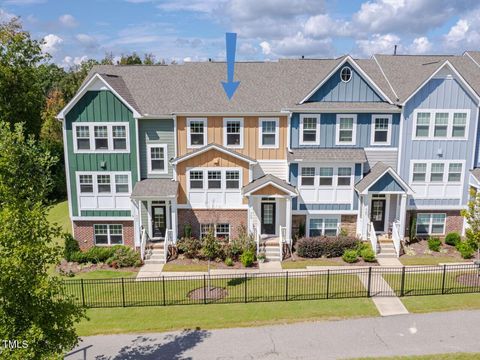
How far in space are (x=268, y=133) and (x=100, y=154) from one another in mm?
10197

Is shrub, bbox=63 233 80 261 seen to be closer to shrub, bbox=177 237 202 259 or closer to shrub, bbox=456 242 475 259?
shrub, bbox=177 237 202 259

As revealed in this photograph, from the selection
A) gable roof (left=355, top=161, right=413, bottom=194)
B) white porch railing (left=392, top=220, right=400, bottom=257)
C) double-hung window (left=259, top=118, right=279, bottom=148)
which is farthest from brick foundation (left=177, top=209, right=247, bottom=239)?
white porch railing (left=392, top=220, right=400, bottom=257)

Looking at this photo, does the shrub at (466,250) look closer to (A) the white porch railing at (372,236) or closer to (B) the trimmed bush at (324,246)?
(A) the white porch railing at (372,236)

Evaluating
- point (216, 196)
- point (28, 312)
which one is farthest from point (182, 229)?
point (28, 312)

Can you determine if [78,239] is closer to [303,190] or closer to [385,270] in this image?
[303,190]

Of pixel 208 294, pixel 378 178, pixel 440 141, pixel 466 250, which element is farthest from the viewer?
pixel 440 141

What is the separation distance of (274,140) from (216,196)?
4.95 m

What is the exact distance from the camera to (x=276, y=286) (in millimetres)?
19969

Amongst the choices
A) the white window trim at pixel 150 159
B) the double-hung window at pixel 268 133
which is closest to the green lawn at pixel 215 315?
the white window trim at pixel 150 159

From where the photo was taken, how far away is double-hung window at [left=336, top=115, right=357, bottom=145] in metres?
24.9

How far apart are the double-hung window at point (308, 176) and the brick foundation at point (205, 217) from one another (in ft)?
13.3

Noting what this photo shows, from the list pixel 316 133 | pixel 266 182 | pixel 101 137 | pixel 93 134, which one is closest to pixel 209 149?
pixel 266 182

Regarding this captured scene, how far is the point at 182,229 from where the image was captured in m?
25.3

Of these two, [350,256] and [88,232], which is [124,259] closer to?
[88,232]
